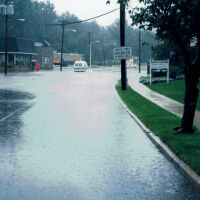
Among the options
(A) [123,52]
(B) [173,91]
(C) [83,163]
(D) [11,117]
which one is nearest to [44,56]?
(A) [123,52]

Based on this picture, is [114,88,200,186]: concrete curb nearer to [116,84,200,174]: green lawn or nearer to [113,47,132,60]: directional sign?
[116,84,200,174]: green lawn

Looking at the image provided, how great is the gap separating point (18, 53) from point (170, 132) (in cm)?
7403

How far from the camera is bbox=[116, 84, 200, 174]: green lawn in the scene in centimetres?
825

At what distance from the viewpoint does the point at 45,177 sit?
687 cm

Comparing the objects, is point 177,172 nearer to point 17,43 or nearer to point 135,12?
point 135,12

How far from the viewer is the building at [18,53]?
261 feet

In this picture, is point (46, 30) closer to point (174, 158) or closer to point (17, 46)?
point (17, 46)

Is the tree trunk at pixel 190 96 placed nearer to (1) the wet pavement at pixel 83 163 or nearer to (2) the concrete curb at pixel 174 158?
(2) the concrete curb at pixel 174 158

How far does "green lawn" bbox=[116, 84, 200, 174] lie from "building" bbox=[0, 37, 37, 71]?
6097 cm

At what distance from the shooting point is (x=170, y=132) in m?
11.1

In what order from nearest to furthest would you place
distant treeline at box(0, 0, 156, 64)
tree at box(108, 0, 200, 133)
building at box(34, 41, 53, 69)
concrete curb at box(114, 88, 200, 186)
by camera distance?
1. concrete curb at box(114, 88, 200, 186)
2. tree at box(108, 0, 200, 133)
3. building at box(34, 41, 53, 69)
4. distant treeline at box(0, 0, 156, 64)

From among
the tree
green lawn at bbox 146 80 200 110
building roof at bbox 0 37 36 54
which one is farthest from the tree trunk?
building roof at bbox 0 37 36 54

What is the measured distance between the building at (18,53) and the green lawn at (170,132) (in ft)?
200

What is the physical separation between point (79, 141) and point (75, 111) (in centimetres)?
624
